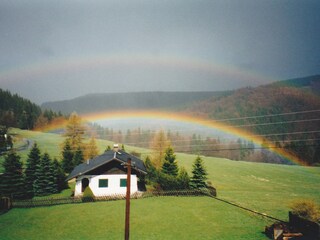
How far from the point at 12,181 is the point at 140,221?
79.4 feet

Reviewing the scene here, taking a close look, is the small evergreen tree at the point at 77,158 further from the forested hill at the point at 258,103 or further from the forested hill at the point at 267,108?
the forested hill at the point at 258,103

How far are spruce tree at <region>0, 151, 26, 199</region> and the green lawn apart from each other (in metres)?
8.19

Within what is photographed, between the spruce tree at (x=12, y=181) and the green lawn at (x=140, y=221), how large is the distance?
8194mm

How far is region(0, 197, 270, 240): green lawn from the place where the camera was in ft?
70.1

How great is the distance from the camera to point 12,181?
130 feet

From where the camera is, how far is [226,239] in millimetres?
19438

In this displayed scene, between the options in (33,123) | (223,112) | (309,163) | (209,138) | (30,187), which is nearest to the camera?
(30,187)

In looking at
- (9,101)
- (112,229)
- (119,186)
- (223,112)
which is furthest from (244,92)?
(112,229)

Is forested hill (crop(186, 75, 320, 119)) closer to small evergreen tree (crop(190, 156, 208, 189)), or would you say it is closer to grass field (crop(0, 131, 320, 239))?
small evergreen tree (crop(190, 156, 208, 189))

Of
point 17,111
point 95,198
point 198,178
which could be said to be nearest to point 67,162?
point 95,198

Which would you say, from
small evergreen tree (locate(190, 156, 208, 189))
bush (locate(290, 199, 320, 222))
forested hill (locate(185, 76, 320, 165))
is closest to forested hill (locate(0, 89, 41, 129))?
forested hill (locate(185, 76, 320, 165))

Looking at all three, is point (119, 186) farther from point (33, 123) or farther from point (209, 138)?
point (33, 123)

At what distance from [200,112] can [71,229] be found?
143m

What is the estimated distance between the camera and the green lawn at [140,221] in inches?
842
